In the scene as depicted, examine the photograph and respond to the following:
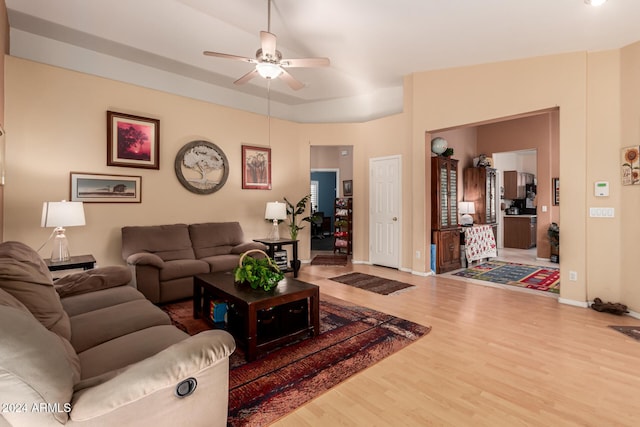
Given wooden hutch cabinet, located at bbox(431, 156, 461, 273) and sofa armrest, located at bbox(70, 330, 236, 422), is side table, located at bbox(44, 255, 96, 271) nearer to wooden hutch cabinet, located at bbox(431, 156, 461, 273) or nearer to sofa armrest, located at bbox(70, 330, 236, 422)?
sofa armrest, located at bbox(70, 330, 236, 422)

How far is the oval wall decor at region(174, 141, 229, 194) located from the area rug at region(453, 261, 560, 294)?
14.6ft

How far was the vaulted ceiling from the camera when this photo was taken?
3281mm

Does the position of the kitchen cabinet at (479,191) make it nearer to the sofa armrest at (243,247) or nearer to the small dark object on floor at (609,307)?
the small dark object on floor at (609,307)

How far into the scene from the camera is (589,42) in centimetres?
351

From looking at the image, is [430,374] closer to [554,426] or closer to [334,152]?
[554,426]

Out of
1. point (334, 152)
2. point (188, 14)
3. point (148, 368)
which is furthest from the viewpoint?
point (334, 152)

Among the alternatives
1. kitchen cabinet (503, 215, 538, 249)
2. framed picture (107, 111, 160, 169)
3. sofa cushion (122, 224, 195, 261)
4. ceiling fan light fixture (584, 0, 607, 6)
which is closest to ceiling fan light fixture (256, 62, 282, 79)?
framed picture (107, 111, 160, 169)

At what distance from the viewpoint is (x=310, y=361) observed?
2.45 meters

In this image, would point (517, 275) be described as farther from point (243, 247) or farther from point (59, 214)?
point (59, 214)

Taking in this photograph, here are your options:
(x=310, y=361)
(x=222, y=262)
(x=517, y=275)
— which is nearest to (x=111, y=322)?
(x=310, y=361)

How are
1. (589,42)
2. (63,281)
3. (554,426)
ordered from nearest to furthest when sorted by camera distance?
(554,426)
(63,281)
(589,42)

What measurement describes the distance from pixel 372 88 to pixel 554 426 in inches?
225

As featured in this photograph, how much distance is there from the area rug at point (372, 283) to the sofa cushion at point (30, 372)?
3701mm

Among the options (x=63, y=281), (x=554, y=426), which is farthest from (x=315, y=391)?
(x=63, y=281)
